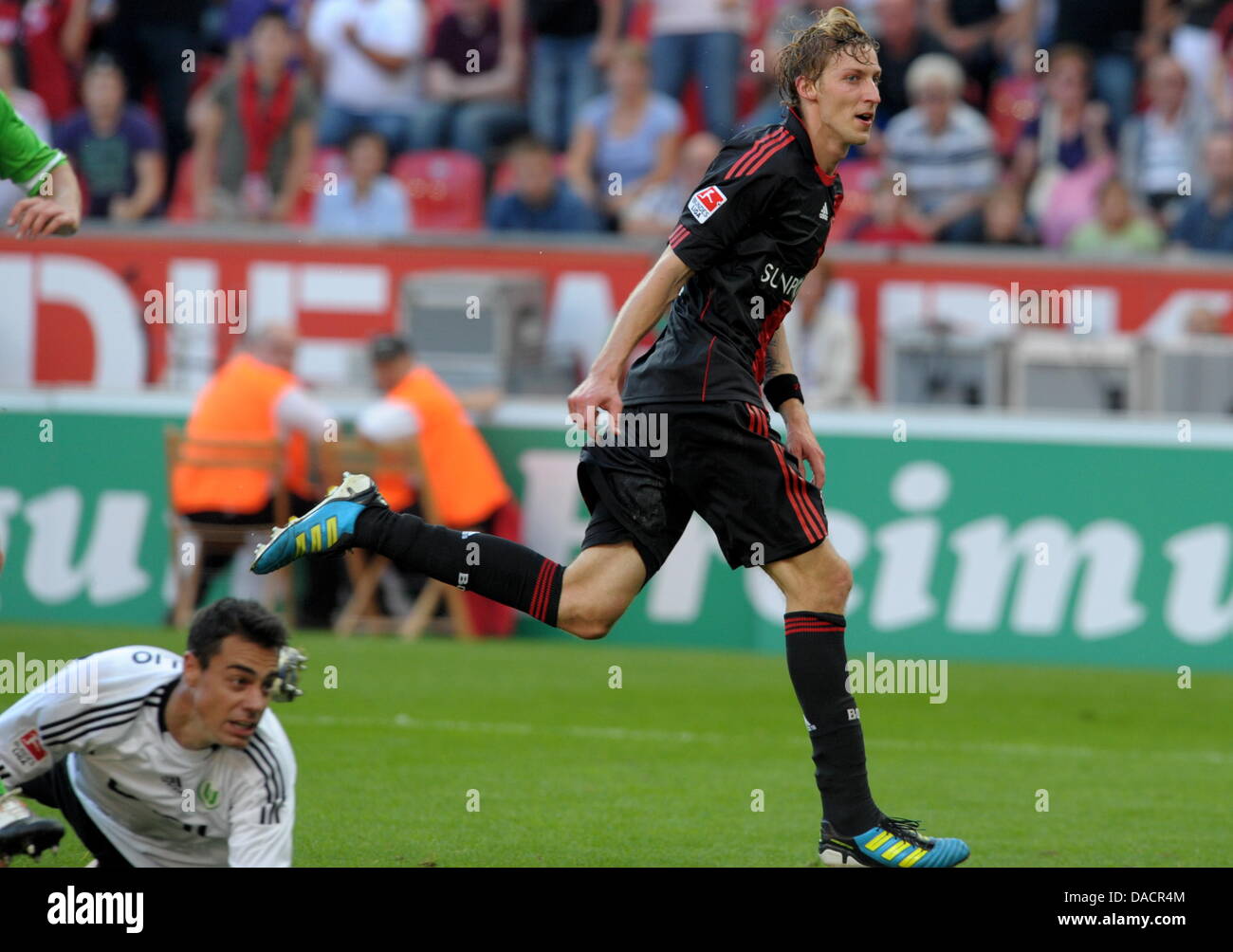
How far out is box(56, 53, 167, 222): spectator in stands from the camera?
55.0 ft

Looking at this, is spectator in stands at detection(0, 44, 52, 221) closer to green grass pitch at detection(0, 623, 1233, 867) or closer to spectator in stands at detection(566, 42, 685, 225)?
spectator in stands at detection(566, 42, 685, 225)

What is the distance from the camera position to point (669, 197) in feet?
51.2

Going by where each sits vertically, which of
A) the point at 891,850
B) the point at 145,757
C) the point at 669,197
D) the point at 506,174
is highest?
the point at 506,174

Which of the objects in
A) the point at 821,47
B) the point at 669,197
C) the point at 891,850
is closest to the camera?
the point at 891,850

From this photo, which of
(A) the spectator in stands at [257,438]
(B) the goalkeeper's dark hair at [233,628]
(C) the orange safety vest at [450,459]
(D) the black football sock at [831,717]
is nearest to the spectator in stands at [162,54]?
(A) the spectator in stands at [257,438]

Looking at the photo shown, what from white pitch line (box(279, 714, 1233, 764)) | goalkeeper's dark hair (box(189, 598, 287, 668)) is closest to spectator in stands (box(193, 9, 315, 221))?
white pitch line (box(279, 714, 1233, 764))

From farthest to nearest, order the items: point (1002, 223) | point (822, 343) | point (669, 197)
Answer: point (669, 197) → point (1002, 223) → point (822, 343)

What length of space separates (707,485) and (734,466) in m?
0.11

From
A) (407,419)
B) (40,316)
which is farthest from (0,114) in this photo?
(40,316)

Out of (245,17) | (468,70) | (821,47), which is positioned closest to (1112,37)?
(468,70)

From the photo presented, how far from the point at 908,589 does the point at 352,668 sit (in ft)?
11.0

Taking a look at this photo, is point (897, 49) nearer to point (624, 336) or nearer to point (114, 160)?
point (114, 160)

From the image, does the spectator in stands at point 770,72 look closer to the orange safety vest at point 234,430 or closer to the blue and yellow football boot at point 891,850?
the orange safety vest at point 234,430

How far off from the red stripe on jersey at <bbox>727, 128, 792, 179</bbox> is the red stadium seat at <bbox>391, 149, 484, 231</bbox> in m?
10.3
